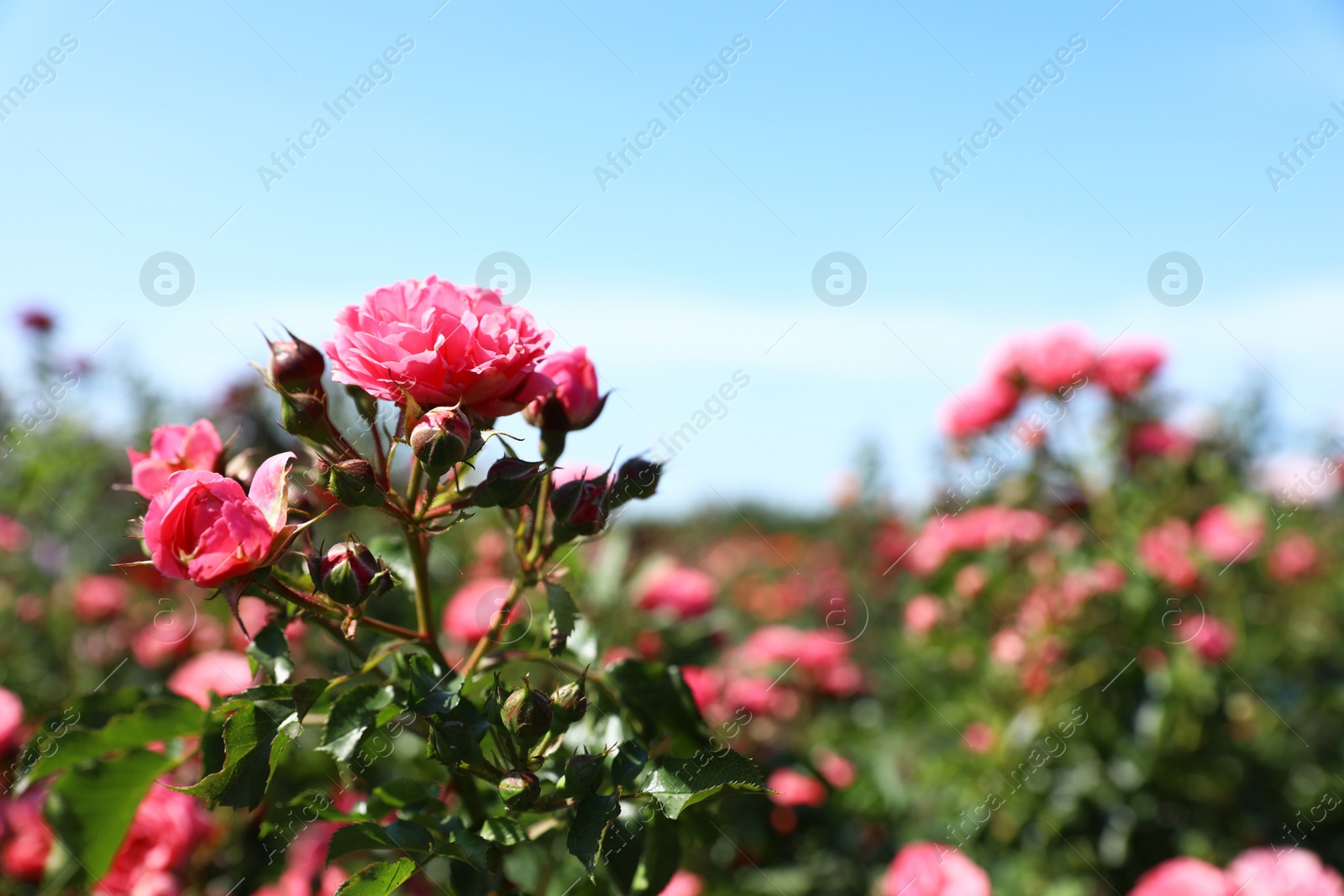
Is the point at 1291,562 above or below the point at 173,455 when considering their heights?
below

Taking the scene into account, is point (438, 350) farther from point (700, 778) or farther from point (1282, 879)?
point (1282, 879)

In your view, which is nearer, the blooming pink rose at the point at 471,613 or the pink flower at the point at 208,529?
the pink flower at the point at 208,529

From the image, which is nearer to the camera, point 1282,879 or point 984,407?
point 1282,879

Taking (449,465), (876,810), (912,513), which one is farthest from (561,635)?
(912,513)

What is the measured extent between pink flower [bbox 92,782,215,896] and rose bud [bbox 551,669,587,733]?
36.6 inches

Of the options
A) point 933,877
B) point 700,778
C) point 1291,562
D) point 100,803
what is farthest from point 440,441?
point 1291,562

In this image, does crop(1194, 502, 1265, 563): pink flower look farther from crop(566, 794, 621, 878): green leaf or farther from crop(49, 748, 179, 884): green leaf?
crop(49, 748, 179, 884): green leaf

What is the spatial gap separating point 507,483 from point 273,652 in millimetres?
342

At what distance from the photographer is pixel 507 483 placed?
2.87ft

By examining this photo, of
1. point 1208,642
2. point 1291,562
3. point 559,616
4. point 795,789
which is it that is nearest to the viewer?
point 559,616

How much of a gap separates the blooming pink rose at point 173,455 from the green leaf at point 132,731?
0.28 m

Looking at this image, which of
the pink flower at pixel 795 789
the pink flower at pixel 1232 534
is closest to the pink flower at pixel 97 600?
the pink flower at pixel 795 789

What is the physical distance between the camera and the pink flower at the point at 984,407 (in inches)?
129

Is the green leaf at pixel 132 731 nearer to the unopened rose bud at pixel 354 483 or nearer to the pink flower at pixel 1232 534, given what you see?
the unopened rose bud at pixel 354 483
